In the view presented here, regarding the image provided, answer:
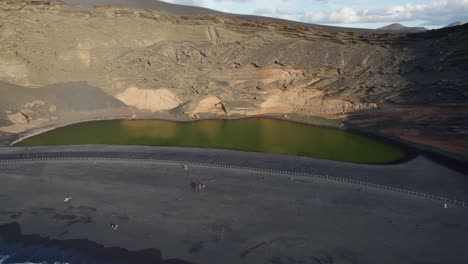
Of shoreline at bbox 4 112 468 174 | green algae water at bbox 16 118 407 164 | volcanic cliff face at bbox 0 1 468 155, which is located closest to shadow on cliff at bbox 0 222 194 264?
green algae water at bbox 16 118 407 164

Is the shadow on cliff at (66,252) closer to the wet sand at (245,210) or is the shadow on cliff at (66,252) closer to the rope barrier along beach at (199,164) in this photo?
the wet sand at (245,210)

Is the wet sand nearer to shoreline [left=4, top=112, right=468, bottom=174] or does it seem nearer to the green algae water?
shoreline [left=4, top=112, right=468, bottom=174]

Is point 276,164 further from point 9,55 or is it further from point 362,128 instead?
point 9,55

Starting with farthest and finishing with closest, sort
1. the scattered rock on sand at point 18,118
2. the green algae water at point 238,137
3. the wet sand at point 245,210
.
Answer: the scattered rock on sand at point 18,118 → the green algae water at point 238,137 → the wet sand at point 245,210

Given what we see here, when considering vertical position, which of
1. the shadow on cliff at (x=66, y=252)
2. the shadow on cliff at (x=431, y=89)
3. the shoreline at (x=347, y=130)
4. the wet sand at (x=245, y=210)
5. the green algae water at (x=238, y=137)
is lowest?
the shadow on cliff at (x=66, y=252)

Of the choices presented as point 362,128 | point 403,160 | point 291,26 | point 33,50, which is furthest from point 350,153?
point 33,50

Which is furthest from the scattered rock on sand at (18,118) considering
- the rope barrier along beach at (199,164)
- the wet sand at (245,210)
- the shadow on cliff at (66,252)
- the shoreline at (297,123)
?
the shadow on cliff at (66,252)
